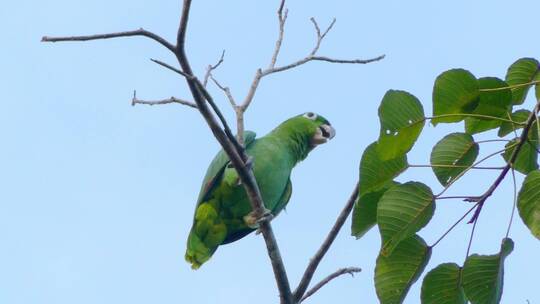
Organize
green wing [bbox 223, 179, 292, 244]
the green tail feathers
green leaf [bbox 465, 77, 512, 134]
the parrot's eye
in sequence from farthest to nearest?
the parrot's eye < green wing [bbox 223, 179, 292, 244] < the green tail feathers < green leaf [bbox 465, 77, 512, 134]

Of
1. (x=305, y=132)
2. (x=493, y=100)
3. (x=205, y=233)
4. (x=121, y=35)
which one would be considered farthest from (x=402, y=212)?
(x=305, y=132)

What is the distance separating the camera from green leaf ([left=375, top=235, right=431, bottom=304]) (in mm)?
2291

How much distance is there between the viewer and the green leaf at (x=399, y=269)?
2.29 m

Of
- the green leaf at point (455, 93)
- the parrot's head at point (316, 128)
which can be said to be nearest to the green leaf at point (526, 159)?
the green leaf at point (455, 93)

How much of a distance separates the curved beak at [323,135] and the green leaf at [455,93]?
4329mm

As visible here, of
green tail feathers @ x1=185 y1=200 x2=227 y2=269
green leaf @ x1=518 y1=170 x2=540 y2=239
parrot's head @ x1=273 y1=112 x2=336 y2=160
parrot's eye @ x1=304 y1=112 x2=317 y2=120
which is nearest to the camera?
green leaf @ x1=518 y1=170 x2=540 y2=239

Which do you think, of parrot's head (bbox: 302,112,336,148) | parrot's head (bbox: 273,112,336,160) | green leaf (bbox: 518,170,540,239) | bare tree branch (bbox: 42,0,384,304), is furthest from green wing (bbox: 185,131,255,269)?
green leaf (bbox: 518,170,540,239)

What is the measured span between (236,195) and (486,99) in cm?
375

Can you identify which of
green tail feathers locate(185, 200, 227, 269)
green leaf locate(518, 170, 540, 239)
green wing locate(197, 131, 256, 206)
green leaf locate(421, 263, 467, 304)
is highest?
green leaf locate(518, 170, 540, 239)

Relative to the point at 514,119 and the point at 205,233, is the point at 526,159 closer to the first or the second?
the point at 514,119

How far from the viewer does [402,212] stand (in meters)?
2.18

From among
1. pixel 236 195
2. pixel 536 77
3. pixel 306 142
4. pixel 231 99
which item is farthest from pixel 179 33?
pixel 306 142

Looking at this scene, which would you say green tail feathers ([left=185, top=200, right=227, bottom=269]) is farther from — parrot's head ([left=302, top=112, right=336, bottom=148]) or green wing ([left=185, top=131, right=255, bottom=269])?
parrot's head ([left=302, top=112, right=336, bottom=148])

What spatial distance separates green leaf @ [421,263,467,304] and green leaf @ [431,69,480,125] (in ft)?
1.43
